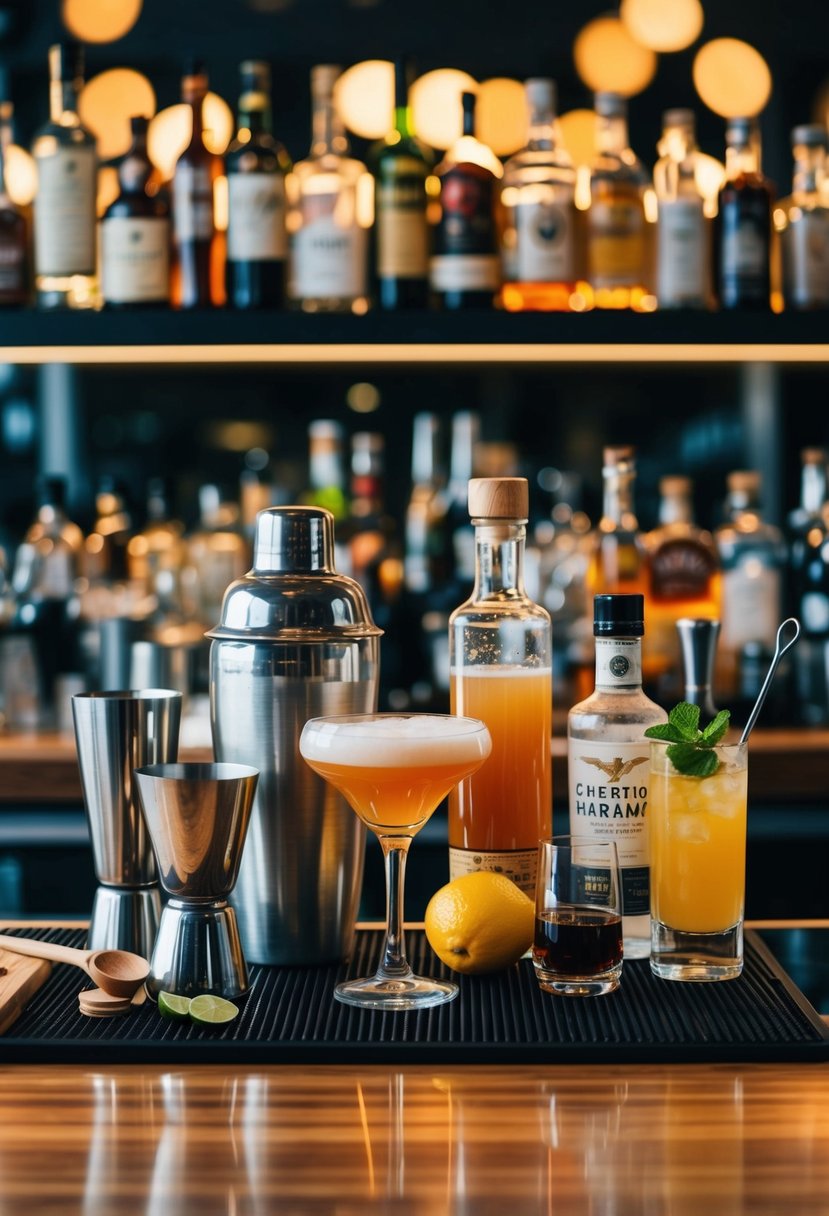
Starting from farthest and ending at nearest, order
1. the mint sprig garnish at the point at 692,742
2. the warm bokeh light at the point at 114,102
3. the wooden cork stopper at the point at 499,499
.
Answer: the warm bokeh light at the point at 114,102 < the wooden cork stopper at the point at 499,499 < the mint sprig garnish at the point at 692,742

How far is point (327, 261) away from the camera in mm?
2061

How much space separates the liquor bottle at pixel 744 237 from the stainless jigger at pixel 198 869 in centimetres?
141

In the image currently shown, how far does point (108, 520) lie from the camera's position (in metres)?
2.47

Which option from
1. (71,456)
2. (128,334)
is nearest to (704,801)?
(128,334)

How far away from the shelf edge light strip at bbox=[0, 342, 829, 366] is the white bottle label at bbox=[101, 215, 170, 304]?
78mm

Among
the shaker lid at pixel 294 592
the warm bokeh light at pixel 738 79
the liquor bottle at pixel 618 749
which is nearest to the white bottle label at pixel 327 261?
the warm bokeh light at pixel 738 79

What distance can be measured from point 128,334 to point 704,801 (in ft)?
4.42

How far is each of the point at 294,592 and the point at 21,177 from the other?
1.63 metres

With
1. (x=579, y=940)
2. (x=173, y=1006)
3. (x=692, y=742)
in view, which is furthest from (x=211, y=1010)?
(x=692, y=742)

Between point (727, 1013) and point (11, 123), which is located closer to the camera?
point (727, 1013)

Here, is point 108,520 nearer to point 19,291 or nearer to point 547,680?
point 19,291

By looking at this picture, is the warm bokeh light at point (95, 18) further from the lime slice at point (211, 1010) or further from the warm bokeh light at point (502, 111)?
the lime slice at point (211, 1010)

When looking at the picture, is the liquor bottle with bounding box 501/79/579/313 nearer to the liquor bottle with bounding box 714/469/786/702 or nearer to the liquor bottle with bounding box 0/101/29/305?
the liquor bottle with bounding box 714/469/786/702

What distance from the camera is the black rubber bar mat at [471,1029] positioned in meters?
0.87
